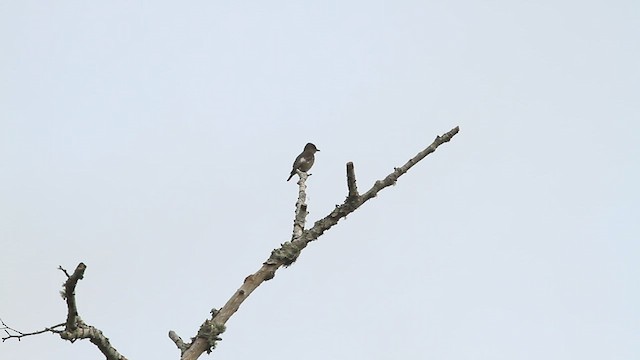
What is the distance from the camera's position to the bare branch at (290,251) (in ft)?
18.7

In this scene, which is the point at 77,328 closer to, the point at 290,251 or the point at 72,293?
the point at 72,293

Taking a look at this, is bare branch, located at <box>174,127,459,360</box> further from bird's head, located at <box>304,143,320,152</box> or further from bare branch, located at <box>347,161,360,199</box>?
bird's head, located at <box>304,143,320,152</box>

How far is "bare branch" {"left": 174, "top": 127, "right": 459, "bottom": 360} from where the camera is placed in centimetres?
569

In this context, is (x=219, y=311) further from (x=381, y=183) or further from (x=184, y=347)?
(x=381, y=183)

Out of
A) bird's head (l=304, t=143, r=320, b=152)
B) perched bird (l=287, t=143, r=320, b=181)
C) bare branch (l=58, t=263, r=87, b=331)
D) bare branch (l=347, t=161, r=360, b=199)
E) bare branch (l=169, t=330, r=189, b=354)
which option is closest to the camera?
bare branch (l=58, t=263, r=87, b=331)

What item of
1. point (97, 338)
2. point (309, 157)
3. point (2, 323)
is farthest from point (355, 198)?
point (309, 157)

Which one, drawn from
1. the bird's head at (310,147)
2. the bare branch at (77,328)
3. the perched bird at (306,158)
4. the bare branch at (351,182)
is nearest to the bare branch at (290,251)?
the bare branch at (351,182)

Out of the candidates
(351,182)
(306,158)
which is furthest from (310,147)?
(351,182)

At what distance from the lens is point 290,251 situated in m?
6.28

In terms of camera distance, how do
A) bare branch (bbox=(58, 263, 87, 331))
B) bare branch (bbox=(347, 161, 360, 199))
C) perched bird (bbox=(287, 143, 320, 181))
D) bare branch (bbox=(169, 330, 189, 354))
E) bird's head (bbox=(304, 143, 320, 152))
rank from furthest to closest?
1. bird's head (bbox=(304, 143, 320, 152))
2. perched bird (bbox=(287, 143, 320, 181))
3. bare branch (bbox=(347, 161, 360, 199))
4. bare branch (bbox=(169, 330, 189, 354))
5. bare branch (bbox=(58, 263, 87, 331))

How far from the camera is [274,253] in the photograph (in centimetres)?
614

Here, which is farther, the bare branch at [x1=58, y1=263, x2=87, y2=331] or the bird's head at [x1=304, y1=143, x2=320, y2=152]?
the bird's head at [x1=304, y1=143, x2=320, y2=152]

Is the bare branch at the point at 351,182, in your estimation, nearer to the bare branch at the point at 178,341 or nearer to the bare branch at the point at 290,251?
the bare branch at the point at 290,251

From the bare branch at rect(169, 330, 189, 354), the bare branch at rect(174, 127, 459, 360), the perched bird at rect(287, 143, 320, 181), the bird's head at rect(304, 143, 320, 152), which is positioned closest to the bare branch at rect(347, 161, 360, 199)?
the bare branch at rect(174, 127, 459, 360)
